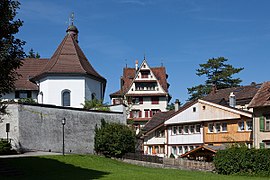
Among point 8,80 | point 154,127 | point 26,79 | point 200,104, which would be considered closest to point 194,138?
point 200,104

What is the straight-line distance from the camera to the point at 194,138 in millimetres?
49344

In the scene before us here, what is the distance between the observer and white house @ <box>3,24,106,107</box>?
5166cm

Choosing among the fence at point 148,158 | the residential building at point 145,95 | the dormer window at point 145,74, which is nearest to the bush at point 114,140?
the fence at point 148,158

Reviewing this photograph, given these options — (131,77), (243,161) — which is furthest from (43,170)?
(131,77)

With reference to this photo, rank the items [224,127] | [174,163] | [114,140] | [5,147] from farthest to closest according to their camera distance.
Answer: [224,127], [114,140], [174,163], [5,147]

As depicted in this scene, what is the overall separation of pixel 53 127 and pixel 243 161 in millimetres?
15963

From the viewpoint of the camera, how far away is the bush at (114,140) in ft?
133

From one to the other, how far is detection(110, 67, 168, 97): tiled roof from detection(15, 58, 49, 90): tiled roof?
23.5 m

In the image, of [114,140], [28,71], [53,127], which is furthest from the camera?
[28,71]

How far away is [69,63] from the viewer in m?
53.4

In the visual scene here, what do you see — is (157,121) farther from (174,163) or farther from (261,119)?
(174,163)

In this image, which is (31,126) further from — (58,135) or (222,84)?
(222,84)

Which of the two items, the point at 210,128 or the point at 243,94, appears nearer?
the point at 210,128

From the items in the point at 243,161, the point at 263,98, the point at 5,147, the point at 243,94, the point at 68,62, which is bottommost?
the point at 243,161
